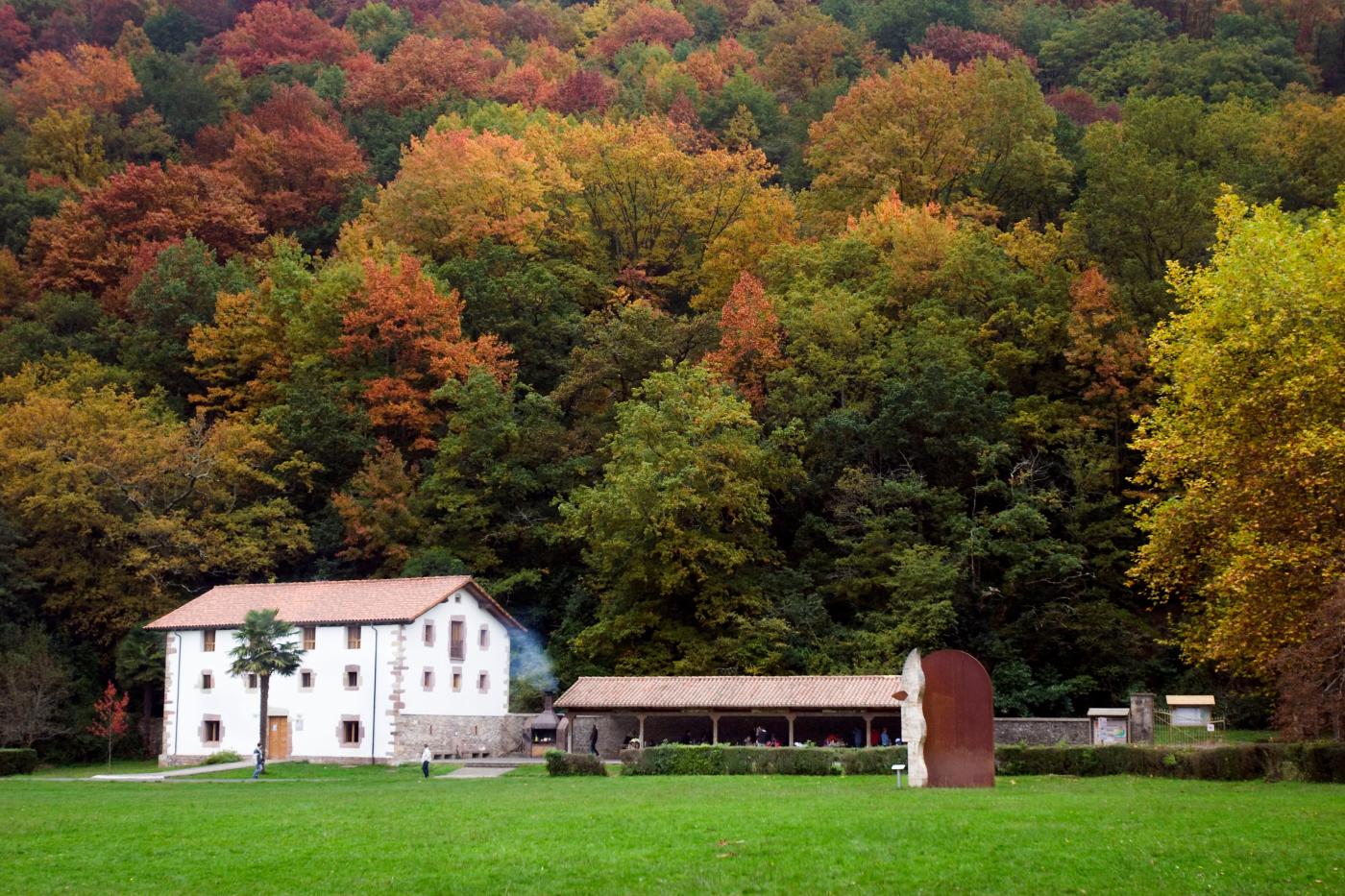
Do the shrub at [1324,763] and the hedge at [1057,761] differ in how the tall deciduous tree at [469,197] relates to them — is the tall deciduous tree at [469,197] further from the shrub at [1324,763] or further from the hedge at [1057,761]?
the shrub at [1324,763]

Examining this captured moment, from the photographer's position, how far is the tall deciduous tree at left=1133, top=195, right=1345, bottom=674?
3325cm

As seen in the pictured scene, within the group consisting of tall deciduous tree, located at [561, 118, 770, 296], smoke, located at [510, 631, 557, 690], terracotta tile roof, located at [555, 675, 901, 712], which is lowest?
terracotta tile roof, located at [555, 675, 901, 712]

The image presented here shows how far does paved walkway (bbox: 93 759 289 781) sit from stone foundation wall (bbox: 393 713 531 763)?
506cm

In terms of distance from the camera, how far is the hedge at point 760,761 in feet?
127

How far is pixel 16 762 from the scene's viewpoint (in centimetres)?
5209

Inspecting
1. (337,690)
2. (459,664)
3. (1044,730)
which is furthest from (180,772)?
(1044,730)

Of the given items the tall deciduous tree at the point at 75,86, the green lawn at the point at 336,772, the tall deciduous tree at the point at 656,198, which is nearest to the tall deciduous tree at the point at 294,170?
the tall deciduous tree at the point at 75,86

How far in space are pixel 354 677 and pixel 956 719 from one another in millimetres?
29485

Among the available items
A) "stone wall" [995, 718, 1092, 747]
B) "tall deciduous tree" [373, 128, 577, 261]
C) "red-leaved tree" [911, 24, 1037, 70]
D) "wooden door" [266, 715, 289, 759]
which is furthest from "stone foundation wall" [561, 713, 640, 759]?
"red-leaved tree" [911, 24, 1037, 70]

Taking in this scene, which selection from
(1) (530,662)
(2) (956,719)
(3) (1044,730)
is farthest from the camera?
(1) (530,662)

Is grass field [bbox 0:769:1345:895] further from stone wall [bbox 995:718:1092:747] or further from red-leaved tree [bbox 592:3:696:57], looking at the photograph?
red-leaved tree [bbox 592:3:696:57]

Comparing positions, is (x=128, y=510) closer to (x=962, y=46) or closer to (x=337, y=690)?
(x=337, y=690)

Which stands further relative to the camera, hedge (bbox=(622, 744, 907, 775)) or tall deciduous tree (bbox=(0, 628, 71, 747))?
tall deciduous tree (bbox=(0, 628, 71, 747))

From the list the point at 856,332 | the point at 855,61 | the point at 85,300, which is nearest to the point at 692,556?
the point at 856,332
